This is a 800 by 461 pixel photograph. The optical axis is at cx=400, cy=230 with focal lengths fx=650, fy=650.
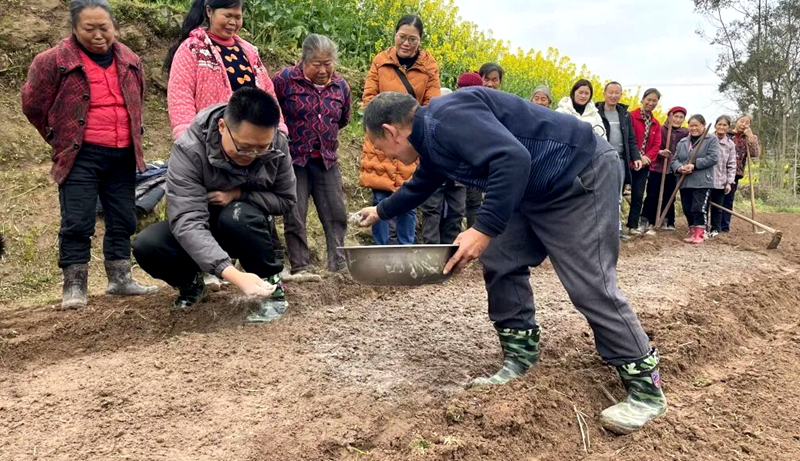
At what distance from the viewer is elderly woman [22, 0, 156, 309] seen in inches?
161

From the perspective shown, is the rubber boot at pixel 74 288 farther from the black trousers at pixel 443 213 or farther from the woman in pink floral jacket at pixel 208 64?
the black trousers at pixel 443 213

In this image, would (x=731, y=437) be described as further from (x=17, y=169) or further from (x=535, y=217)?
(x=17, y=169)

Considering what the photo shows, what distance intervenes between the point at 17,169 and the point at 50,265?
1220 mm

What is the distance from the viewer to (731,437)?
9.25ft

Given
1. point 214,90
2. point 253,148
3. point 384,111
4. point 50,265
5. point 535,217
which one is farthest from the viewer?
point 50,265

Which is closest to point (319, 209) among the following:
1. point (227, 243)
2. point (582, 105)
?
point (227, 243)

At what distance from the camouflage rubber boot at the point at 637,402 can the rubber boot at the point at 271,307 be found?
6.53 ft

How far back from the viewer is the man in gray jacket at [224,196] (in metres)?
3.20

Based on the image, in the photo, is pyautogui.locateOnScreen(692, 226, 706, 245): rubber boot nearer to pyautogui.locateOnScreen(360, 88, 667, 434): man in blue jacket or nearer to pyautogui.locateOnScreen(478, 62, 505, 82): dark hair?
pyautogui.locateOnScreen(478, 62, 505, 82): dark hair

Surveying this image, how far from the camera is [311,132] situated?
187 inches

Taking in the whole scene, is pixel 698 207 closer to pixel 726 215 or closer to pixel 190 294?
pixel 726 215

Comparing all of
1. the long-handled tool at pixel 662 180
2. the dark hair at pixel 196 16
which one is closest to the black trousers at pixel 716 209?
the long-handled tool at pixel 662 180

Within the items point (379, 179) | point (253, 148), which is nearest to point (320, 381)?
point (253, 148)

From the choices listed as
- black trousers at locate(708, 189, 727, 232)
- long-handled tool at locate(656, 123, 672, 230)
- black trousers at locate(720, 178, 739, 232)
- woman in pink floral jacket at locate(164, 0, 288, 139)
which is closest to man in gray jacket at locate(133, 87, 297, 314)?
woman in pink floral jacket at locate(164, 0, 288, 139)
